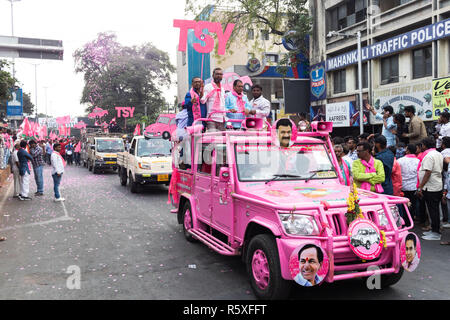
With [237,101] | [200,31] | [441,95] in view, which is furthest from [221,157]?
[441,95]

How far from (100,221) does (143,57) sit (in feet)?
122

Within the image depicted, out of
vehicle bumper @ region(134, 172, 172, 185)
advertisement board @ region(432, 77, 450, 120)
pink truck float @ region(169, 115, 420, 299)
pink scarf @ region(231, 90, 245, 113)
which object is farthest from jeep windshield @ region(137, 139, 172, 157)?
advertisement board @ region(432, 77, 450, 120)

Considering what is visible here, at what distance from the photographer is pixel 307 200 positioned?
443 centimetres

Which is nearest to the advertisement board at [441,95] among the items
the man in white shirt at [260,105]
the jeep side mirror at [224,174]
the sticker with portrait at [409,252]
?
the man in white shirt at [260,105]

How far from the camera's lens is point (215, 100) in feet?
25.0

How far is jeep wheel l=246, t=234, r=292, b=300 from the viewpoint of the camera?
4172 millimetres

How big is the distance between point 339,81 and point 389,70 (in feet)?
12.4

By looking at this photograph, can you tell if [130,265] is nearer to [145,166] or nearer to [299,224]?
[299,224]

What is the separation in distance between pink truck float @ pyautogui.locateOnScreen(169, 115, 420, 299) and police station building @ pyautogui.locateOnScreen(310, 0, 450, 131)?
37.7ft

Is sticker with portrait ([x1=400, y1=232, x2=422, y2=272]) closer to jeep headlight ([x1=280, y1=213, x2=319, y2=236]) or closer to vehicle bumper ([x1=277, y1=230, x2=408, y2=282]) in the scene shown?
vehicle bumper ([x1=277, y1=230, x2=408, y2=282])

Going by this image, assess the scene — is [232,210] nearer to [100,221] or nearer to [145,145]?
[100,221]

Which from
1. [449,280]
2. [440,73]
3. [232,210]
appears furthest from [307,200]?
[440,73]

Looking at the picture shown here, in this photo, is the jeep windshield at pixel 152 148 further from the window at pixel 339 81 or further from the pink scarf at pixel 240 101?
the window at pixel 339 81

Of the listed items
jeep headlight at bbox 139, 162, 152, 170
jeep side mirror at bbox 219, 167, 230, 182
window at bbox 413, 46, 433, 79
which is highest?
window at bbox 413, 46, 433, 79
